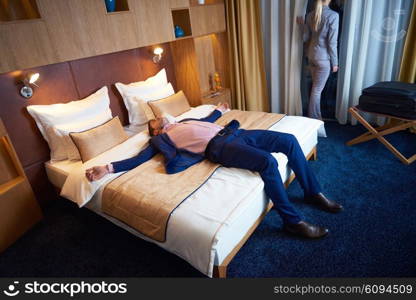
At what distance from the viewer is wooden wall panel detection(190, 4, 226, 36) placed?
3309mm

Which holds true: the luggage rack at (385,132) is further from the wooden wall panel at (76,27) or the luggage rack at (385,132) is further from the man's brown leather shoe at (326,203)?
the wooden wall panel at (76,27)

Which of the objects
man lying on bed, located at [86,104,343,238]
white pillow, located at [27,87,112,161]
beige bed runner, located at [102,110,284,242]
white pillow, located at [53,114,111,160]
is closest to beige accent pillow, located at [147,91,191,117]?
white pillow, located at [27,87,112,161]

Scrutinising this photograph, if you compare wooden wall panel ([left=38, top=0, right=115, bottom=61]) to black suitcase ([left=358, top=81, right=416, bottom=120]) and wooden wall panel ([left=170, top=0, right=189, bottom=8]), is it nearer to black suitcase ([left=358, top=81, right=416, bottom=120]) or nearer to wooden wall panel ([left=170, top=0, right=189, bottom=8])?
wooden wall panel ([left=170, top=0, right=189, bottom=8])

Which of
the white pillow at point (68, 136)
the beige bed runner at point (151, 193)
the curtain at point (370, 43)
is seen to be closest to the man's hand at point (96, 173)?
the beige bed runner at point (151, 193)

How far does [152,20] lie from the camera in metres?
2.86

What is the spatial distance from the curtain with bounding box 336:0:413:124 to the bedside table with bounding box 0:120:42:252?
346cm

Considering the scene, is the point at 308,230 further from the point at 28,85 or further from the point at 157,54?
the point at 157,54

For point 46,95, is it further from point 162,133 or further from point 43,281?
point 43,281

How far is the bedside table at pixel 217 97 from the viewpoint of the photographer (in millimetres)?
3656

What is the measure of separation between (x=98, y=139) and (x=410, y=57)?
315 cm

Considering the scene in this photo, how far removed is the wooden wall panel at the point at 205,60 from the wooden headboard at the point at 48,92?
2.51ft

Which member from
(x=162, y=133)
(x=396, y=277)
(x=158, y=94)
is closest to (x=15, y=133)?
(x=162, y=133)

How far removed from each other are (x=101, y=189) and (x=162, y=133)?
2.15ft

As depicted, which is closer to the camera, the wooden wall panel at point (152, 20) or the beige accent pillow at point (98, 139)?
the beige accent pillow at point (98, 139)
